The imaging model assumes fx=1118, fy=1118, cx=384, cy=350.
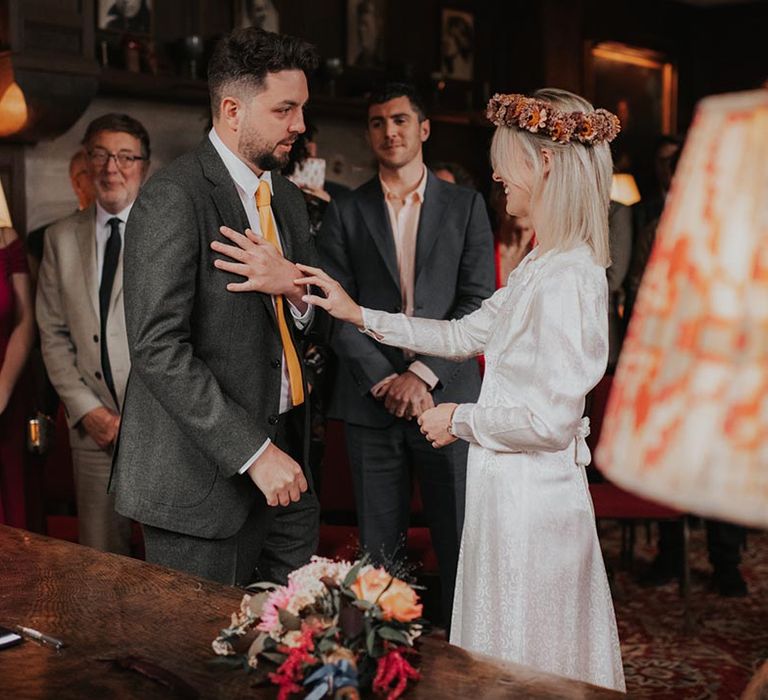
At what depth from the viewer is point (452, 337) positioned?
292cm

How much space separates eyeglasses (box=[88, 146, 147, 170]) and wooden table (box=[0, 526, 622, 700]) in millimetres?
1990

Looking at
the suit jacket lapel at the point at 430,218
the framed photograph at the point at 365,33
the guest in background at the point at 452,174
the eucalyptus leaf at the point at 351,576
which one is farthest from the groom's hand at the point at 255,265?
the framed photograph at the point at 365,33

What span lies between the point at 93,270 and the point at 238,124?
59.3 inches

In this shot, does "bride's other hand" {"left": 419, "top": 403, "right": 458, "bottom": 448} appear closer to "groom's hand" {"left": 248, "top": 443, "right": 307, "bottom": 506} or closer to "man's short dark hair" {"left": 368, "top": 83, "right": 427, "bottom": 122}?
"groom's hand" {"left": 248, "top": 443, "right": 307, "bottom": 506}

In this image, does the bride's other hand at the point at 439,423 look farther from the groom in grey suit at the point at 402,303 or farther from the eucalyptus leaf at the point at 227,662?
the groom in grey suit at the point at 402,303

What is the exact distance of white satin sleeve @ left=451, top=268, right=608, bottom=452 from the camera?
7.71ft

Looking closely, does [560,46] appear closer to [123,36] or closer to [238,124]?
[123,36]

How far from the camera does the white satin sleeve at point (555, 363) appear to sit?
7.71 feet

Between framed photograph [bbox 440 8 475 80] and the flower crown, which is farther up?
framed photograph [bbox 440 8 475 80]

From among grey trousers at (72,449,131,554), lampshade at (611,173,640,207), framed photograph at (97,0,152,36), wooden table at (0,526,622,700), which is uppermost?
framed photograph at (97,0,152,36)

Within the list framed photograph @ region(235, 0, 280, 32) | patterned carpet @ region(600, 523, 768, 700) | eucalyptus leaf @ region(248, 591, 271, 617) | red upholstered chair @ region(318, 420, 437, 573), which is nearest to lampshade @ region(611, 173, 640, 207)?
framed photograph @ region(235, 0, 280, 32)

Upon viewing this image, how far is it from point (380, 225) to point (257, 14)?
340cm

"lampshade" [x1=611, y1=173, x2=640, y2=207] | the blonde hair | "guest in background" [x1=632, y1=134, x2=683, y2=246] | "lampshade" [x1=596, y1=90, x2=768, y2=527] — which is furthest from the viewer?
"lampshade" [x1=611, y1=173, x2=640, y2=207]

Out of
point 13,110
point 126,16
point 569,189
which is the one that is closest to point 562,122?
point 569,189
